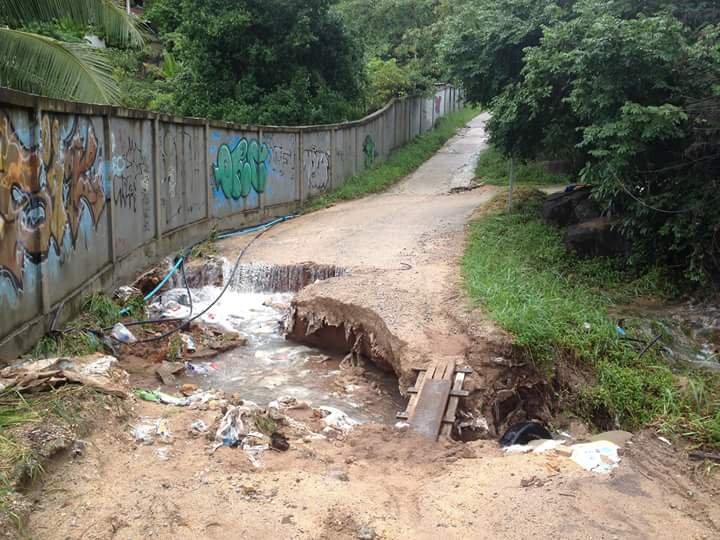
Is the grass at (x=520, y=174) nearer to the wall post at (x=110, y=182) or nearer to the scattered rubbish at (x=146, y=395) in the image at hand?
the wall post at (x=110, y=182)

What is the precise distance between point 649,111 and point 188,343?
6.70 meters

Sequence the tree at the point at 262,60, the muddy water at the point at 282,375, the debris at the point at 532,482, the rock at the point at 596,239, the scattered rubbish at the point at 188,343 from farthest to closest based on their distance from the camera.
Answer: the tree at the point at 262,60 < the rock at the point at 596,239 < the scattered rubbish at the point at 188,343 < the muddy water at the point at 282,375 < the debris at the point at 532,482

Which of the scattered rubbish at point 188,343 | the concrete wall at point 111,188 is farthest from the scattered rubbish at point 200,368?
the concrete wall at point 111,188

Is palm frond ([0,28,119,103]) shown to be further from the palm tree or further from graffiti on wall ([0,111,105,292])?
graffiti on wall ([0,111,105,292])

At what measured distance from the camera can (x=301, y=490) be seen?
4898 millimetres

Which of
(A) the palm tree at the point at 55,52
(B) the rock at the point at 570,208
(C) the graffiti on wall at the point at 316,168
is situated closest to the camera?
(A) the palm tree at the point at 55,52

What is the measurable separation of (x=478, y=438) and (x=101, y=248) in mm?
5349

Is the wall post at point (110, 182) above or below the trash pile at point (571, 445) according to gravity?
above

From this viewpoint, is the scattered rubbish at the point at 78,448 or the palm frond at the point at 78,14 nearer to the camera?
the scattered rubbish at the point at 78,448

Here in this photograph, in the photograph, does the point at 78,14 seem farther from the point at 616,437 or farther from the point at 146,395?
the point at 616,437

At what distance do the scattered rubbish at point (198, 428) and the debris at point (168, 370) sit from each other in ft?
6.84

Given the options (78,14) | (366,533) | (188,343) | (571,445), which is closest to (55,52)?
(78,14)

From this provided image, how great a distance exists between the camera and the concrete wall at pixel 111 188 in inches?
253

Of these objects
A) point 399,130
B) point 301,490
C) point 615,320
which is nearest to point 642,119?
point 615,320
